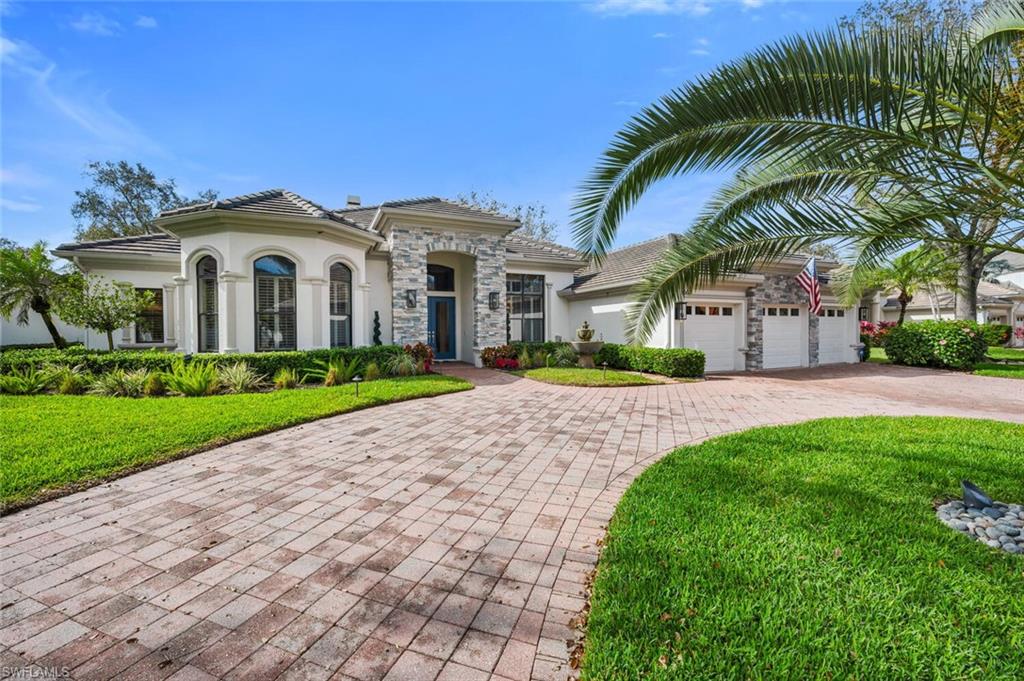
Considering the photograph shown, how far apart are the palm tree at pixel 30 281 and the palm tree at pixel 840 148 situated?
15.8m

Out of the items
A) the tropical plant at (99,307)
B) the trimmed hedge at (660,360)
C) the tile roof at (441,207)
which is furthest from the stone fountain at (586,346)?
the tropical plant at (99,307)

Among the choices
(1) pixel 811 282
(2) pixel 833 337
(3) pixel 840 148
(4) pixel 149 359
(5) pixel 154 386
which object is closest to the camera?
(3) pixel 840 148

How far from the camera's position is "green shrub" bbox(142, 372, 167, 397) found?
8.89m

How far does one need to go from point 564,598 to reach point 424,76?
387 inches

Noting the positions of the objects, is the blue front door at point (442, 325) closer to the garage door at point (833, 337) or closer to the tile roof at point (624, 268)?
the tile roof at point (624, 268)

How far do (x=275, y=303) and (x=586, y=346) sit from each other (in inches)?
372

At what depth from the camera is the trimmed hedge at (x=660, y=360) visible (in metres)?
12.8

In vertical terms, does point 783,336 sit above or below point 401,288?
below

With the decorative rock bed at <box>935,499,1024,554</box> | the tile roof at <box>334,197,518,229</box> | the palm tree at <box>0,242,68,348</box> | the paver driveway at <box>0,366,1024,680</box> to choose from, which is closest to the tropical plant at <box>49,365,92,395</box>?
the palm tree at <box>0,242,68,348</box>

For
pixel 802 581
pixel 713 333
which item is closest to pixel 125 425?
pixel 802 581

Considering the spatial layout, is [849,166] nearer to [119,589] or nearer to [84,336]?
[119,589]

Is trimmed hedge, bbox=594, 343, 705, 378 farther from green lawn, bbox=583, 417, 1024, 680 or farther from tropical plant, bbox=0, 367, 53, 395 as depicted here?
tropical plant, bbox=0, 367, 53, 395

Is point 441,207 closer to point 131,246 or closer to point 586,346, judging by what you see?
point 586,346

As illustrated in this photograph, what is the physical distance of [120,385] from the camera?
352 inches
